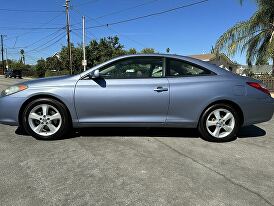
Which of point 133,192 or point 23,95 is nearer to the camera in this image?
point 133,192

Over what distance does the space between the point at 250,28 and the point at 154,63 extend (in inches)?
611

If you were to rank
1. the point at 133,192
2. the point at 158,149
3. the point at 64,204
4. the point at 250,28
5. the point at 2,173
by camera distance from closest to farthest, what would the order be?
the point at 64,204 < the point at 133,192 < the point at 2,173 < the point at 158,149 < the point at 250,28

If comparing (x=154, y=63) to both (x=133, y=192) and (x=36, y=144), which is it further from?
(x=133, y=192)

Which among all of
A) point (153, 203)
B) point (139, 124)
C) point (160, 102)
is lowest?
point (153, 203)

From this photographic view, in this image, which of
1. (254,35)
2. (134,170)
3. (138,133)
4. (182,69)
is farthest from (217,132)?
(254,35)

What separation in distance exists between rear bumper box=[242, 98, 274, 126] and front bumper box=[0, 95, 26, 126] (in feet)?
12.3

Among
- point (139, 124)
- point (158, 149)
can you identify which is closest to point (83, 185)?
point (158, 149)

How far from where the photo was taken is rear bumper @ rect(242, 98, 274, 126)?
588 centimetres

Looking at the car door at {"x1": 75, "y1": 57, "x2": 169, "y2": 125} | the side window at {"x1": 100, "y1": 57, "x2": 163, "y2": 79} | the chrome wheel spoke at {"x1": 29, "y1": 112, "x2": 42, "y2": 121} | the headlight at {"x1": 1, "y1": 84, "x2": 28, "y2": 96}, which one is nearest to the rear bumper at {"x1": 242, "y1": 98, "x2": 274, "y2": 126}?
the car door at {"x1": 75, "y1": 57, "x2": 169, "y2": 125}

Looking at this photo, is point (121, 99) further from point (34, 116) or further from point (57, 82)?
point (34, 116)

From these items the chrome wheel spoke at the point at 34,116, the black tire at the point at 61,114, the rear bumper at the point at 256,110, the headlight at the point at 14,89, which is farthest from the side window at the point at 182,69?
the headlight at the point at 14,89

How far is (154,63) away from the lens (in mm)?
5879

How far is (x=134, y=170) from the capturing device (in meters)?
4.28

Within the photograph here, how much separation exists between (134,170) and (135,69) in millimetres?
2108
